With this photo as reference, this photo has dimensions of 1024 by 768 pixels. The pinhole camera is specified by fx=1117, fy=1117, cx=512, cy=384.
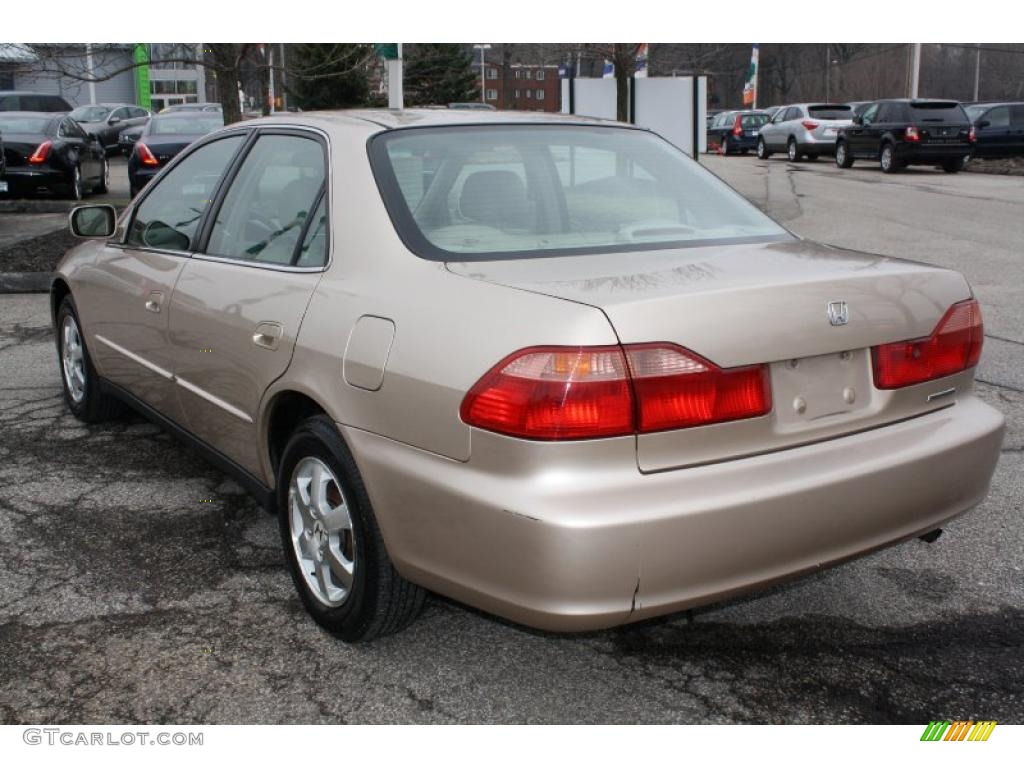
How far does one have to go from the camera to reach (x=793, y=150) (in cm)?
3231

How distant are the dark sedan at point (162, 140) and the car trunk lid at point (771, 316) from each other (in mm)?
15122

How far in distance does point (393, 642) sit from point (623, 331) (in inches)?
53.5

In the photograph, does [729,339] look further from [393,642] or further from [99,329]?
[99,329]

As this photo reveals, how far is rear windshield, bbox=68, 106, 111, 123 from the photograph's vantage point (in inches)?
1396

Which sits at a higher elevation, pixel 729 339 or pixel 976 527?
pixel 729 339

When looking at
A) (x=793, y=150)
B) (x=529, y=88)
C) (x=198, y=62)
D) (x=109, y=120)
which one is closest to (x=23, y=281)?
(x=198, y=62)

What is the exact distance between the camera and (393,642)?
342 centimetres

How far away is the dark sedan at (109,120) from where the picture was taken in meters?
33.7

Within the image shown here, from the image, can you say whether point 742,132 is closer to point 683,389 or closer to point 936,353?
point 936,353

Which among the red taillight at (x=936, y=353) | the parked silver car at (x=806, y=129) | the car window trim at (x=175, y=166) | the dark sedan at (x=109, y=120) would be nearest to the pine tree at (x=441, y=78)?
the dark sedan at (x=109, y=120)

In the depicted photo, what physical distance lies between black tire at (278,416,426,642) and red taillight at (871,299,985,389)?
4.70ft

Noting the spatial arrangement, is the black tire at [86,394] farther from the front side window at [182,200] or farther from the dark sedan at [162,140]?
the dark sedan at [162,140]

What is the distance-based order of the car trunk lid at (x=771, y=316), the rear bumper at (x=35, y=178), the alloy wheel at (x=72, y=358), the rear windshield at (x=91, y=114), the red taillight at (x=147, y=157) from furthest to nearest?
1. the rear windshield at (x=91, y=114)
2. the red taillight at (x=147, y=157)
3. the rear bumper at (x=35, y=178)
4. the alloy wheel at (x=72, y=358)
5. the car trunk lid at (x=771, y=316)

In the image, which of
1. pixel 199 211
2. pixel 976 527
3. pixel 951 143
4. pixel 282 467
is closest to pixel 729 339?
pixel 282 467
